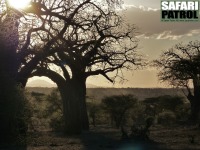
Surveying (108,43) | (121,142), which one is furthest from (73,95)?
(121,142)

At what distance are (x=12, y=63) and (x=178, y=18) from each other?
22.8 feet

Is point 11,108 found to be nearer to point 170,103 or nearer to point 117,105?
Result: point 117,105

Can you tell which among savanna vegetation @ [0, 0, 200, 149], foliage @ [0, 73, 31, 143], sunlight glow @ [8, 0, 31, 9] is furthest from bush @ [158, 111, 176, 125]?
foliage @ [0, 73, 31, 143]

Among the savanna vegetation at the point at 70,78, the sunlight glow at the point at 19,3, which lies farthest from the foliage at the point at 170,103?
the sunlight glow at the point at 19,3

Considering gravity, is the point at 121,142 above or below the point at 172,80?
below

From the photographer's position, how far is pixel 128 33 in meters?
31.0

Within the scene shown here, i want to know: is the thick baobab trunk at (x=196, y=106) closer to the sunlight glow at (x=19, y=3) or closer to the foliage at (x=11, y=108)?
the sunlight glow at (x=19, y=3)

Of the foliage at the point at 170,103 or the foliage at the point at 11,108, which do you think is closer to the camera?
the foliage at the point at 11,108

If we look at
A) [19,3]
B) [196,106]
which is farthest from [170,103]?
[19,3]

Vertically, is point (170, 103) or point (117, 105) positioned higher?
point (170, 103)

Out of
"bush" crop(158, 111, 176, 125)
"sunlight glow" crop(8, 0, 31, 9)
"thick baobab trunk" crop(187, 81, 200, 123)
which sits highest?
"sunlight glow" crop(8, 0, 31, 9)

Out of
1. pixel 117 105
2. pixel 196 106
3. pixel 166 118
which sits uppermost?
pixel 117 105

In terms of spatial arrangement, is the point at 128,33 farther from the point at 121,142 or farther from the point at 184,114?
the point at 184,114

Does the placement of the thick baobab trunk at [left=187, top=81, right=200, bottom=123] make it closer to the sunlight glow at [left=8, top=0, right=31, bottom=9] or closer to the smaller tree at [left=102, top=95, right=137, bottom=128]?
the smaller tree at [left=102, top=95, right=137, bottom=128]
